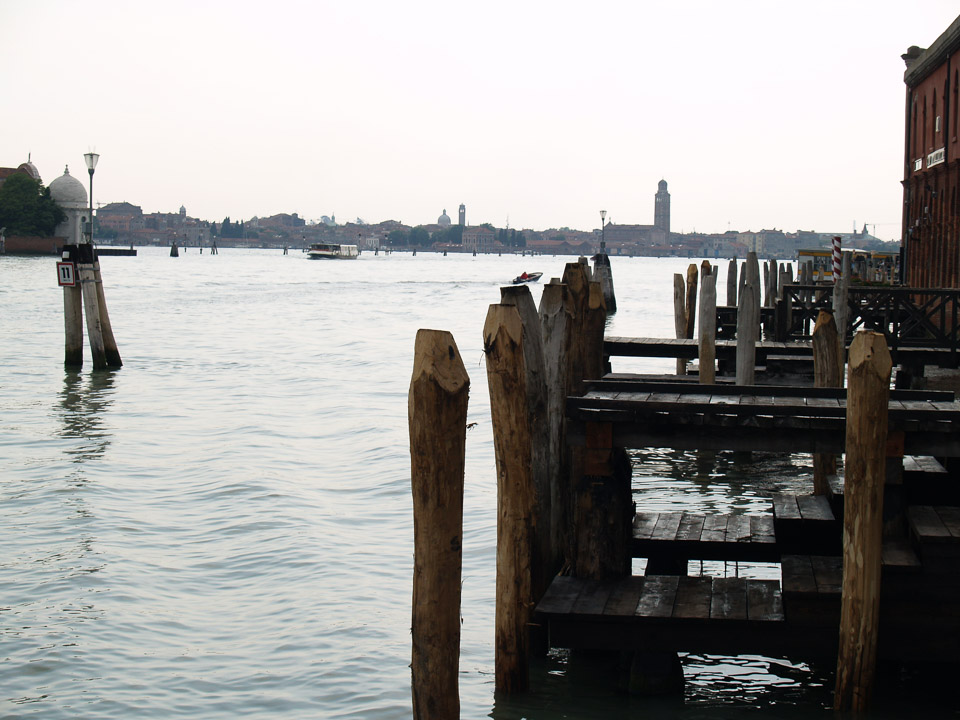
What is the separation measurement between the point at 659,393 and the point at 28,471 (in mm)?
8329

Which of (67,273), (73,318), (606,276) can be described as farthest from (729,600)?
(606,276)

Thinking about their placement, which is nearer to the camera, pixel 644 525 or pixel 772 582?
pixel 772 582

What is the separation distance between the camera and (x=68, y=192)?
373 feet

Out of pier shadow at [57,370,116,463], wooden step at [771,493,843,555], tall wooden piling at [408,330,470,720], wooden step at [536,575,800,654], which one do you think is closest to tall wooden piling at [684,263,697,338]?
pier shadow at [57,370,116,463]

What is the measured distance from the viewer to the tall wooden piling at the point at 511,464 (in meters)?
5.54

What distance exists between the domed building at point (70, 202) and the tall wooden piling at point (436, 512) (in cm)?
11481

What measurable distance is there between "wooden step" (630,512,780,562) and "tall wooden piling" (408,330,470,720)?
2118mm

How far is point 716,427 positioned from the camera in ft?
18.5

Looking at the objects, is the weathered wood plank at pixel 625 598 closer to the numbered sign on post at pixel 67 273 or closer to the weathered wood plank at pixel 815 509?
the weathered wood plank at pixel 815 509

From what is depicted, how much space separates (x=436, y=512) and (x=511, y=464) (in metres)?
1.09

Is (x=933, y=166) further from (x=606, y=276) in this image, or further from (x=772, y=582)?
(x=772, y=582)

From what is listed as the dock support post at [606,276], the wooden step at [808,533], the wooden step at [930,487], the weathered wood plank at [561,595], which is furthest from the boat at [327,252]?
the weathered wood plank at [561,595]

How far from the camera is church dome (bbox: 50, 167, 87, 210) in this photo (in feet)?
373

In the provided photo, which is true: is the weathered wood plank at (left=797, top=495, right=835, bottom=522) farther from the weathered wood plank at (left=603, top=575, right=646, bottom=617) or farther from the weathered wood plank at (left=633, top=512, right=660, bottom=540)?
the weathered wood plank at (left=603, top=575, right=646, bottom=617)
